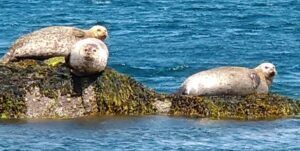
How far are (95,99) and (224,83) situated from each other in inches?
75.6

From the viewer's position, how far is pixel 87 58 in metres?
12.2

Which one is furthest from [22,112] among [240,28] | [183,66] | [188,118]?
[240,28]

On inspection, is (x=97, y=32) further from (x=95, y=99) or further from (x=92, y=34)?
(x=95, y=99)

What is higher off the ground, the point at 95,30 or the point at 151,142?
the point at 95,30

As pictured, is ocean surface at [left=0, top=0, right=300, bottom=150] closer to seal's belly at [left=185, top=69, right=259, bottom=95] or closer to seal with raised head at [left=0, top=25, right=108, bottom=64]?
seal's belly at [left=185, top=69, right=259, bottom=95]

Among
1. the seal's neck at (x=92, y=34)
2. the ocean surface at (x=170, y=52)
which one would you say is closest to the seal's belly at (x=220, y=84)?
the ocean surface at (x=170, y=52)

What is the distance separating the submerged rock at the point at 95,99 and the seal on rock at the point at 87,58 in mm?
117

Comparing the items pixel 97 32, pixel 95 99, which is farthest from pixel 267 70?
pixel 95 99

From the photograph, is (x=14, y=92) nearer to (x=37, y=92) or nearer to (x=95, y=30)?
(x=37, y=92)

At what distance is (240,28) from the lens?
26953 mm

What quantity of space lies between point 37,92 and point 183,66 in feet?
27.8

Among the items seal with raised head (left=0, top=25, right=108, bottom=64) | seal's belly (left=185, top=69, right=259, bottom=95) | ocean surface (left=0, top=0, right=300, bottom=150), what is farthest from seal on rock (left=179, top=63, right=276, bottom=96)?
seal with raised head (left=0, top=25, right=108, bottom=64)

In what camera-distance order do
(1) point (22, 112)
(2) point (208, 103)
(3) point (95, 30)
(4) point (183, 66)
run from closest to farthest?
(1) point (22, 112) < (2) point (208, 103) < (3) point (95, 30) < (4) point (183, 66)

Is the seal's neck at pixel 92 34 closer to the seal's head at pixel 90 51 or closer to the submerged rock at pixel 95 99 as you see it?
the submerged rock at pixel 95 99
